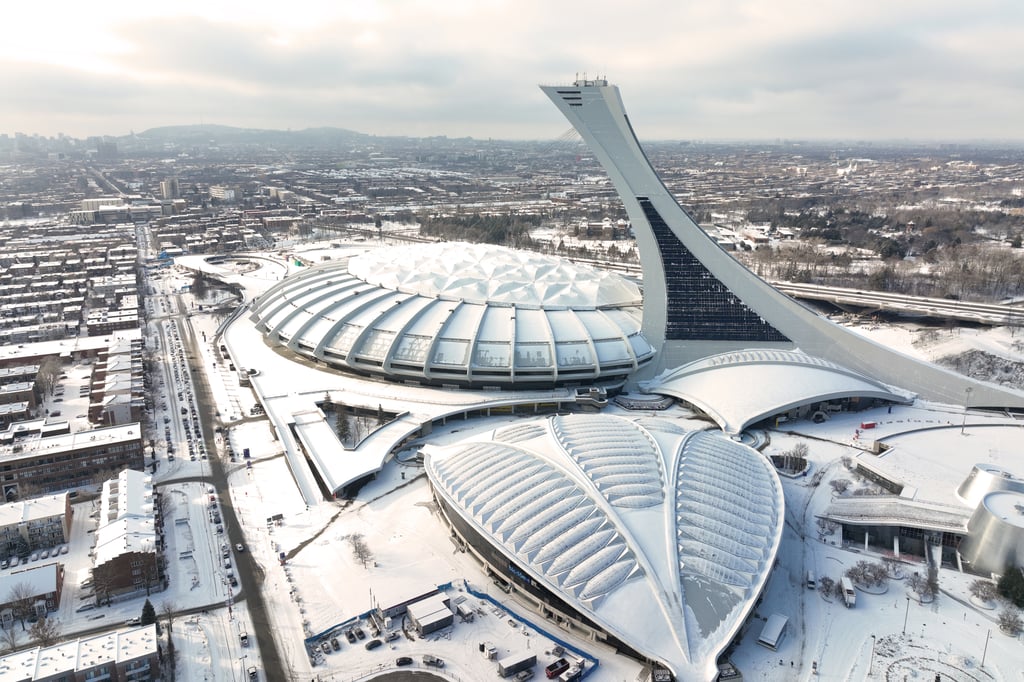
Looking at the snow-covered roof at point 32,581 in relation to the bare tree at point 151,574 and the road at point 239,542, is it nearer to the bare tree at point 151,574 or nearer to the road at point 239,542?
the bare tree at point 151,574

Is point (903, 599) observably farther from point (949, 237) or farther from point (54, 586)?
point (949, 237)

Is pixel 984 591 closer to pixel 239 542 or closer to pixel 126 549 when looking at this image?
pixel 239 542

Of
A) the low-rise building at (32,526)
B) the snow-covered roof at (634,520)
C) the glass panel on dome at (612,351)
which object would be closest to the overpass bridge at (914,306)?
the glass panel on dome at (612,351)

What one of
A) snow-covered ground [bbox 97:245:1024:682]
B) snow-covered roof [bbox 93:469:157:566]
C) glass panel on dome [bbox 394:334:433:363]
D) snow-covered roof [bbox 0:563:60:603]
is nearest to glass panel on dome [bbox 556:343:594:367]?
glass panel on dome [bbox 394:334:433:363]

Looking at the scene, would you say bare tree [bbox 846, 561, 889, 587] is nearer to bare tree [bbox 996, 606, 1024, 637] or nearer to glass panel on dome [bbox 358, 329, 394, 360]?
bare tree [bbox 996, 606, 1024, 637]

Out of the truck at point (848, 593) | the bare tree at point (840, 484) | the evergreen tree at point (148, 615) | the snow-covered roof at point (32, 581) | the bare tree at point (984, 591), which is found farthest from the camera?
the bare tree at point (840, 484)
